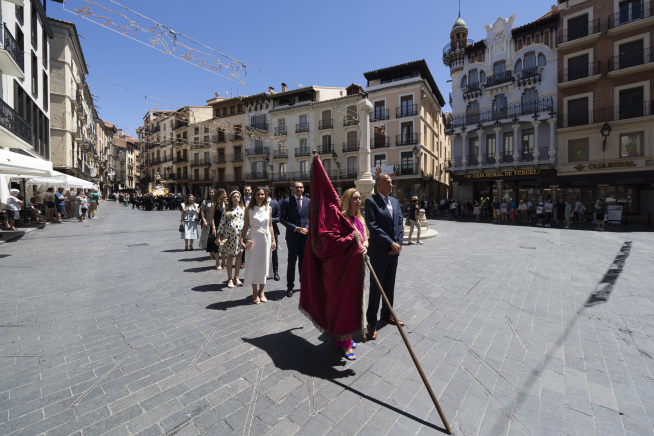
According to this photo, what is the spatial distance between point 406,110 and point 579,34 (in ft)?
46.0

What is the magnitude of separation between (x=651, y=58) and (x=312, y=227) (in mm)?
29125

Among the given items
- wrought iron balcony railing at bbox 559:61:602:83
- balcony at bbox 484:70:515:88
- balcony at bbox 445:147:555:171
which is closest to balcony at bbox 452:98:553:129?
wrought iron balcony railing at bbox 559:61:602:83

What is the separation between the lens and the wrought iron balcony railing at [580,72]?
868 inches

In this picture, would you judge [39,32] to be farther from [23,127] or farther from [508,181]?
[508,181]

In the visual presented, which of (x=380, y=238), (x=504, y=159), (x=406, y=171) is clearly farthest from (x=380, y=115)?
(x=380, y=238)

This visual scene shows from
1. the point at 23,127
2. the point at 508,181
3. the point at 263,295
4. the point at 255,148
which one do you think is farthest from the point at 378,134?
the point at 263,295

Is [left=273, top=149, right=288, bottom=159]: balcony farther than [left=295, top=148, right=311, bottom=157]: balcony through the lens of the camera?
Yes

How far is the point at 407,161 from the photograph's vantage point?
1254 inches

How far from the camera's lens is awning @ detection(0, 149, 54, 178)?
25.8 ft

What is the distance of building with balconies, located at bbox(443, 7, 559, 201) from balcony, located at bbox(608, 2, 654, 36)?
11.5 ft

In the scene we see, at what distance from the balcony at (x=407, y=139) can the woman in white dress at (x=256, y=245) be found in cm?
2891

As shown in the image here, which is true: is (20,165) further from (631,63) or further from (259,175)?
(259,175)

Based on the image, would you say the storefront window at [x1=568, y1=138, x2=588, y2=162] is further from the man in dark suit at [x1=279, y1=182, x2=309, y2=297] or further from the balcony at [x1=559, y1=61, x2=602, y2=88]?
the man in dark suit at [x1=279, y1=182, x2=309, y2=297]

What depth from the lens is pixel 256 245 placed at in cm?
472
